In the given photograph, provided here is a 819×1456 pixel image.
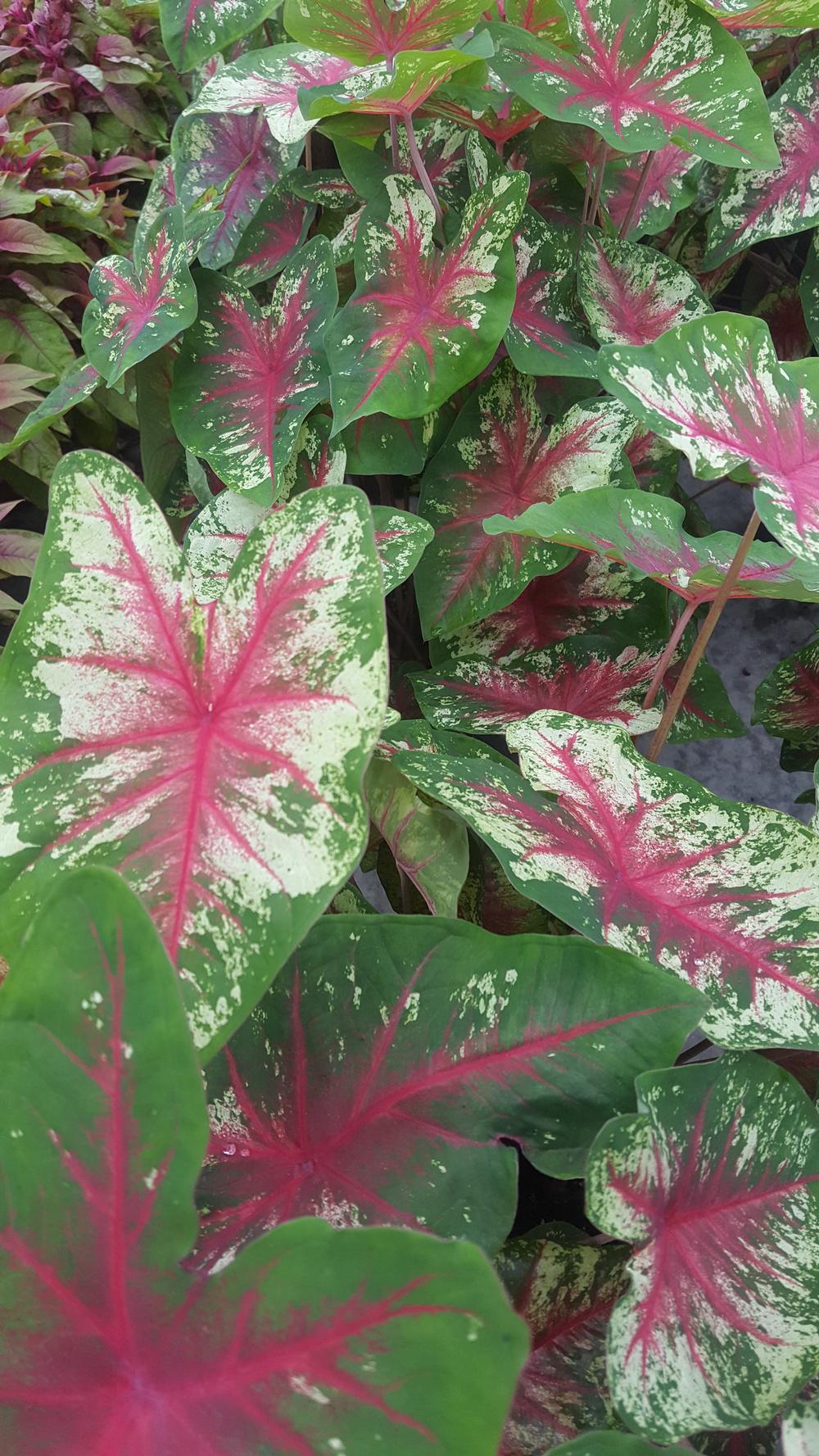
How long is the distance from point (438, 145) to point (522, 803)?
904mm

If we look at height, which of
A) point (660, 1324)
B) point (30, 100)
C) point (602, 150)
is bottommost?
point (660, 1324)

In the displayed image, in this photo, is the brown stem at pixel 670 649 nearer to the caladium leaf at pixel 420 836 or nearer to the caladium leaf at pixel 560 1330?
the caladium leaf at pixel 420 836

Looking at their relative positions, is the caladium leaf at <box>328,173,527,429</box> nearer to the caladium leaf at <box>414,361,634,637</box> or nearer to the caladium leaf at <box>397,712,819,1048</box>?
the caladium leaf at <box>414,361,634,637</box>

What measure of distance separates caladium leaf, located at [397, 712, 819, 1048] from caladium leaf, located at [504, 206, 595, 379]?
54cm

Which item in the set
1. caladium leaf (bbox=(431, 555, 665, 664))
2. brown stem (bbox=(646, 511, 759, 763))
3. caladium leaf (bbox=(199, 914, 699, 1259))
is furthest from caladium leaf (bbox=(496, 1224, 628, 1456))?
caladium leaf (bbox=(431, 555, 665, 664))

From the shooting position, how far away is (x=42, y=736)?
0.58m

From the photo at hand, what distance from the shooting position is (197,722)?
0.60m

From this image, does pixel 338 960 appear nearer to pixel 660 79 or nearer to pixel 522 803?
pixel 522 803

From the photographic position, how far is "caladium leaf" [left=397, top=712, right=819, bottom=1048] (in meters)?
0.68

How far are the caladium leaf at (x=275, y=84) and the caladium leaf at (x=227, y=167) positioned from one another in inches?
6.1

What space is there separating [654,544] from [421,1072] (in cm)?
46

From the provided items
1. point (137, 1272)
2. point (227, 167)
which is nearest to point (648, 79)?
point (227, 167)

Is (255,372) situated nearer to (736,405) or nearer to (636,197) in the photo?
(636,197)

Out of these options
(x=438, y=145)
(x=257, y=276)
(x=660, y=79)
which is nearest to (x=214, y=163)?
(x=257, y=276)
